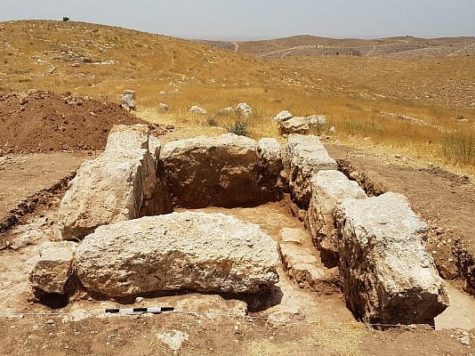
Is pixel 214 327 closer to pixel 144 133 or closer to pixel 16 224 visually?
pixel 16 224

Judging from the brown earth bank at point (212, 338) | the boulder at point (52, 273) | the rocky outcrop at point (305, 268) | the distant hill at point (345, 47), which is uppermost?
the distant hill at point (345, 47)

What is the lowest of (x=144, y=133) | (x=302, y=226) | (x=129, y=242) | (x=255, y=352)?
(x=302, y=226)

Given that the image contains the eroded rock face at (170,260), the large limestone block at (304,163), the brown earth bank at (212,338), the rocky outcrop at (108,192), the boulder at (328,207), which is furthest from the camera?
the large limestone block at (304,163)

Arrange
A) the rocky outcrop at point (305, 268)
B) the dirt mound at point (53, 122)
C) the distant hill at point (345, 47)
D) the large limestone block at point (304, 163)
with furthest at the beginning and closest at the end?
the distant hill at point (345, 47), the dirt mound at point (53, 122), the large limestone block at point (304, 163), the rocky outcrop at point (305, 268)

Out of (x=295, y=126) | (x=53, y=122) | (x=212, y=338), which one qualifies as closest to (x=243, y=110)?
(x=295, y=126)

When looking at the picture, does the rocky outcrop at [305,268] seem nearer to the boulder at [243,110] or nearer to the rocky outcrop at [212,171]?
the rocky outcrop at [212,171]

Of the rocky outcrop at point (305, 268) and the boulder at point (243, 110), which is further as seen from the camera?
the boulder at point (243, 110)

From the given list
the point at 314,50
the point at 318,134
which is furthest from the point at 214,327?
the point at 314,50

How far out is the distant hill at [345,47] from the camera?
74.1 metres

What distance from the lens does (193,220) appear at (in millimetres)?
6004

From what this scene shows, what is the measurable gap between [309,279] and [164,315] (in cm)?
271

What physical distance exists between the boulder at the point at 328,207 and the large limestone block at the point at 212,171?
2521mm

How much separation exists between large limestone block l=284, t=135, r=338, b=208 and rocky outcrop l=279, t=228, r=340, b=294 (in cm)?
148

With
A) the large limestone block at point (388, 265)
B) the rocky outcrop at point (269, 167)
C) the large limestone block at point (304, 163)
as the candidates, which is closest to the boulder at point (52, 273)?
the large limestone block at point (388, 265)
